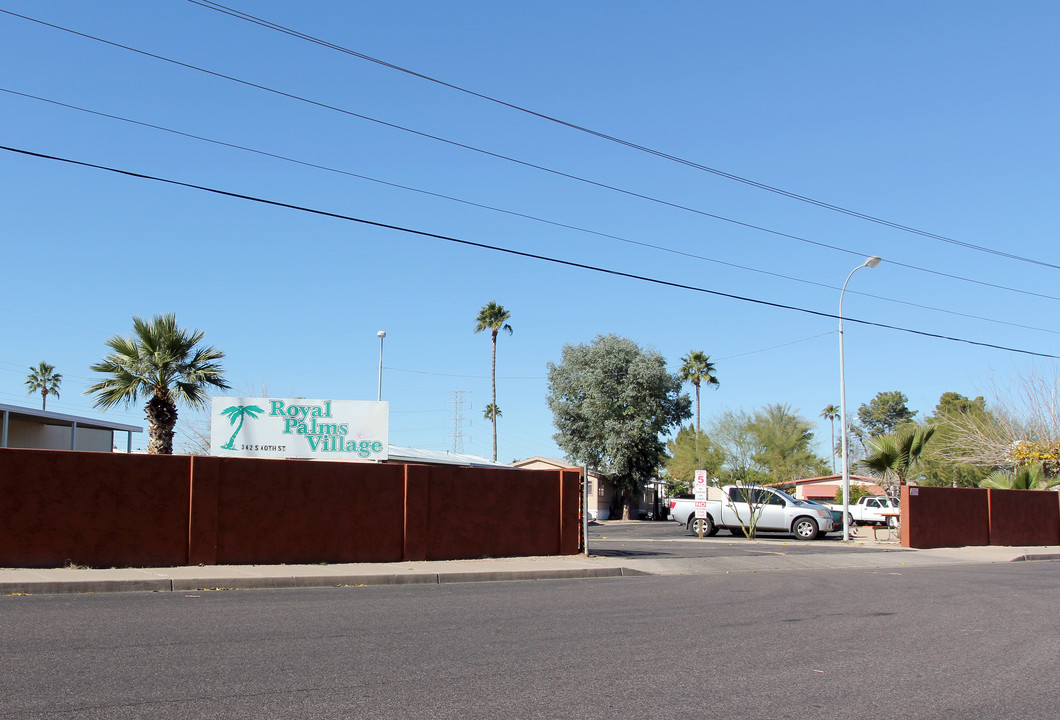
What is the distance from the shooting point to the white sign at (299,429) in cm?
2012

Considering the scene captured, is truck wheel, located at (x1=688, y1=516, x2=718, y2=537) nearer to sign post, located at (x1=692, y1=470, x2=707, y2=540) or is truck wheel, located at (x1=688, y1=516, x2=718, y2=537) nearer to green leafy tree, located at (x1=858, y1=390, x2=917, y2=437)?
sign post, located at (x1=692, y1=470, x2=707, y2=540)

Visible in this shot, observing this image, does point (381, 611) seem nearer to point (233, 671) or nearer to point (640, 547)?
point (233, 671)

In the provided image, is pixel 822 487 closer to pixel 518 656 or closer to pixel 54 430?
pixel 54 430

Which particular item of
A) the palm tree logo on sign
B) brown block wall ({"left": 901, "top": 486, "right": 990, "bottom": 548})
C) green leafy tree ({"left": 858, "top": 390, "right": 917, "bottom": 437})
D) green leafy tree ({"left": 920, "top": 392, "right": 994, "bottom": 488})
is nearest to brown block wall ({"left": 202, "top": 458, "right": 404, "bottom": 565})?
the palm tree logo on sign

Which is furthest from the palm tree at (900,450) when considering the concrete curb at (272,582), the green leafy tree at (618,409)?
the green leafy tree at (618,409)

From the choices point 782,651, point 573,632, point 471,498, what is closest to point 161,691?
point 573,632

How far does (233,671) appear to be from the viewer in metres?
7.11

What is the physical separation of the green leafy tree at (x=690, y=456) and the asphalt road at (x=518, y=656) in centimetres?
5057

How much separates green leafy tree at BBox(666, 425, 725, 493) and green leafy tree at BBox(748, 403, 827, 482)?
9.11ft

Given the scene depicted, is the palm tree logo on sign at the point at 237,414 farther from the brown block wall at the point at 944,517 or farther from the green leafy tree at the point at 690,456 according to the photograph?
the green leafy tree at the point at 690,456

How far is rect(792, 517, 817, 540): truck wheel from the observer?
29172mm

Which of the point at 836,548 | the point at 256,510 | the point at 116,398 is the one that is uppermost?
the point at 116,398

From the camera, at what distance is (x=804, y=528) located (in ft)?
95.9

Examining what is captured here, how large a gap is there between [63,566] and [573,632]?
29.6 feet
